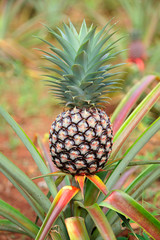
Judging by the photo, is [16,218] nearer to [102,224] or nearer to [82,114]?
[102,224]

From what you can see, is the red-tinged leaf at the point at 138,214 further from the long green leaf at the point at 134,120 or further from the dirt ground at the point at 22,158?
the dirt ground at the point at 22,158

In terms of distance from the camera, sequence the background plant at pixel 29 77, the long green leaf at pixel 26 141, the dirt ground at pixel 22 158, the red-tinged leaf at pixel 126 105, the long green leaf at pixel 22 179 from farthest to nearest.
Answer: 1. the background plant at pixel 29 77
2. the dirt ground at pixel 22 158
3. the red-tinged leaf at pixel 126 105
4. the long green leaf at pixel 26 141
5. the long green leaf at pixel 22 179

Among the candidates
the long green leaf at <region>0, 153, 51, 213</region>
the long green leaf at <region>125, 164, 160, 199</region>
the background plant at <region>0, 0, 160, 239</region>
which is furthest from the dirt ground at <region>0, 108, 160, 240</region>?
the long green leaf at <region>0, 153, 51, 213</region>

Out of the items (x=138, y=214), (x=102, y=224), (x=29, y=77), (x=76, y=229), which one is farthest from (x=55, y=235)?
(x=29, y=77)

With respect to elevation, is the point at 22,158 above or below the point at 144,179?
above

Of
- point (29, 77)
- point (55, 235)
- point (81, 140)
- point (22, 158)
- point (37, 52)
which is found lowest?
point (55, 235)

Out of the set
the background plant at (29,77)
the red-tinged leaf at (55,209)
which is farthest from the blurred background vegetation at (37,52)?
the red-tinged leaf at (55,209)
